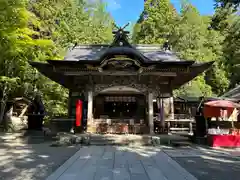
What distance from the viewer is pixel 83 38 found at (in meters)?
30.1

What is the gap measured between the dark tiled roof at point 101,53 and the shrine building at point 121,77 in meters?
0.07

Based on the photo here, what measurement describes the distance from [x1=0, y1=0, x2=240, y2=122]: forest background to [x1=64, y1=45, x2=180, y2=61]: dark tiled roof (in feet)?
6.96

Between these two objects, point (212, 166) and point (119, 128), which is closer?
point (212, 166)

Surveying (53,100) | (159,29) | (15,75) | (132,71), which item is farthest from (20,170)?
(159,29)

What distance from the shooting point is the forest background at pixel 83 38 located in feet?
45.9

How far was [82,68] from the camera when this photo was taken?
37.6 ft

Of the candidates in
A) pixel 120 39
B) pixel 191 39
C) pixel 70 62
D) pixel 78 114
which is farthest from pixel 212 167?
pixel 191 39

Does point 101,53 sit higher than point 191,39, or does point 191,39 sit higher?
point 191,39

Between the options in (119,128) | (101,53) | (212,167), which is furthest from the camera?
(101,53)

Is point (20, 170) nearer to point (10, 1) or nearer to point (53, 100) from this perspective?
point (10, 1)

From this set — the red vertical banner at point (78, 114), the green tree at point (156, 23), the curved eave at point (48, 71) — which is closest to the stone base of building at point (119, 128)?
the red vertical banner at point (78, 114)

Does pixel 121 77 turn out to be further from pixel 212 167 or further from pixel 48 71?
pixel 212 167

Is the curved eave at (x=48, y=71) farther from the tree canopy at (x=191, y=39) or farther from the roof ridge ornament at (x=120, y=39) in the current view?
the tree canopy at (x=191, y=39)

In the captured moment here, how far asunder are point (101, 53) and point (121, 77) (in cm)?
285
